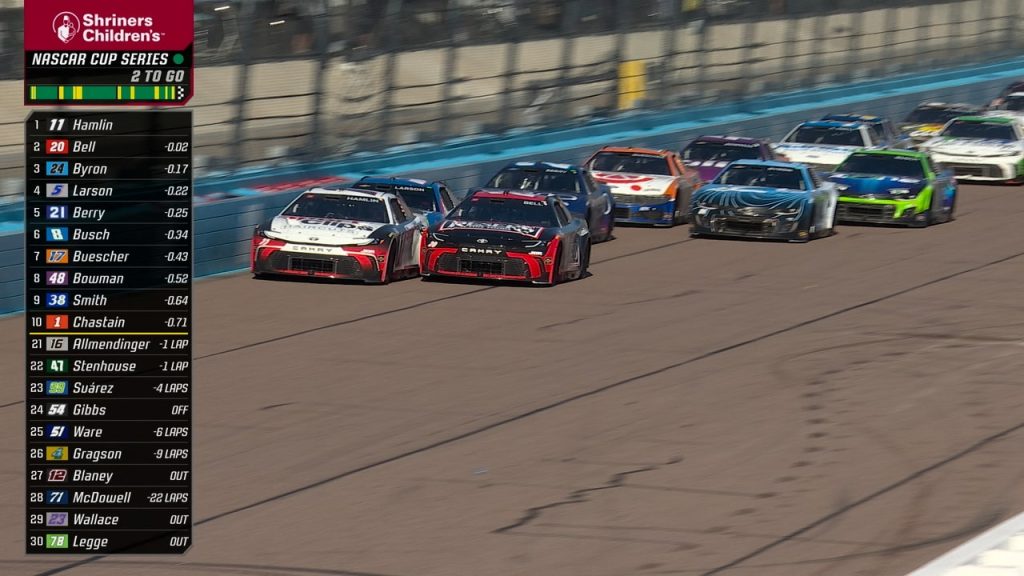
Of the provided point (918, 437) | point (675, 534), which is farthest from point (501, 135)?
point (675, 534)

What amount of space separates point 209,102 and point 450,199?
12.1ft

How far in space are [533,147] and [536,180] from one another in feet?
24.4

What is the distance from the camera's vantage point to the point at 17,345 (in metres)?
17.5

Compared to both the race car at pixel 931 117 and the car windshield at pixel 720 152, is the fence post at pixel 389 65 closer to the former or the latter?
the car windshield at pixel 720 152

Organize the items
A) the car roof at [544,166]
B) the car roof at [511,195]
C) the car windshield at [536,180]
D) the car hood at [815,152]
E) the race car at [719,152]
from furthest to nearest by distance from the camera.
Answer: the car hood at [815,152]
the race car at [719,152]
the car roof at [544,166]
the car windshield at [536,180]
the car roof at [511,195]

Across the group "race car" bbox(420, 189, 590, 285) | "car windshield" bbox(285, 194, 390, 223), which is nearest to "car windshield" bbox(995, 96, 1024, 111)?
"race car" bbox(420, 189, 590, 285)

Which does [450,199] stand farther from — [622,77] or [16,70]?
[622,77]

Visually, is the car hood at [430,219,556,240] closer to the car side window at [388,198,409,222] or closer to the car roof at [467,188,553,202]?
the car side window at [388,198,409,222]

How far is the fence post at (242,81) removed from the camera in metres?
25.4

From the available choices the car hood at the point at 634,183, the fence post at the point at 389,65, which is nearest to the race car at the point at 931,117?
the car hood at the point at 634,183

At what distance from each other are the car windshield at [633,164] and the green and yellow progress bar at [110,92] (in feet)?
67.8

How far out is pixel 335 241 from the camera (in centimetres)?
2138

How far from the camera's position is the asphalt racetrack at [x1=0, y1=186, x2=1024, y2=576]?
424 inches

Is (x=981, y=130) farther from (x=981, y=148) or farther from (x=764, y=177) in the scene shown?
(x=764, y=177)
